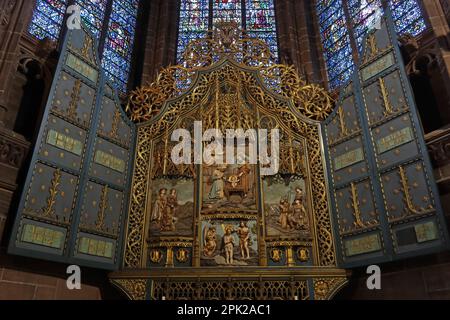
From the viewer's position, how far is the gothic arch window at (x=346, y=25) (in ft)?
32.0

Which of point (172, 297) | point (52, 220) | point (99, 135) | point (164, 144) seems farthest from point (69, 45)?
point (172, 297)

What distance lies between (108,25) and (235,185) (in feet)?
22.4

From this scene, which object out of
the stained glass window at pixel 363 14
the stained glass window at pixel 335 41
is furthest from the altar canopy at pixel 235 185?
the stained glass window at pixel 363 14

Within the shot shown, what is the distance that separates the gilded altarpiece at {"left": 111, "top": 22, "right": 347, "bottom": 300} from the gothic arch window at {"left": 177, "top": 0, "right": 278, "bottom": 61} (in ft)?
11.7

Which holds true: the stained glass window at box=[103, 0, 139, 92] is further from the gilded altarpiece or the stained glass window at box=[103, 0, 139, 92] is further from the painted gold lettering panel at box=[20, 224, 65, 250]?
the painted gold lettering panel at box=[20, 224, 65, 250]

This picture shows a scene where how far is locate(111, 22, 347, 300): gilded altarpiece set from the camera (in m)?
6.89

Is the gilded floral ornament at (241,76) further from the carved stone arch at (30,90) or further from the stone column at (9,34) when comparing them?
the stone column at (9,34)

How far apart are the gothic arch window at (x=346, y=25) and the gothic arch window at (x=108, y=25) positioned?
602cm

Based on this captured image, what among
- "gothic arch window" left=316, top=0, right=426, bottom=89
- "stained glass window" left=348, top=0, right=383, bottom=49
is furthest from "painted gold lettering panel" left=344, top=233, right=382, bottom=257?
"stained glass window" left=348, top=0, right=383, bottom=49

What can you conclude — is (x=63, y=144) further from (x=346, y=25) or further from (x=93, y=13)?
(x=346, y=25)

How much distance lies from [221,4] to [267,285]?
987 cm

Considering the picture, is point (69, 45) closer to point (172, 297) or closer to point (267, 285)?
point (172, 297)

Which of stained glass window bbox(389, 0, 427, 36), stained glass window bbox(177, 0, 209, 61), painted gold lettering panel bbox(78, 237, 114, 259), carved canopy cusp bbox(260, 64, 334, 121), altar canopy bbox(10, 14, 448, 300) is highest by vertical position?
stained glass window bbox(177, 0, 209, 61)
